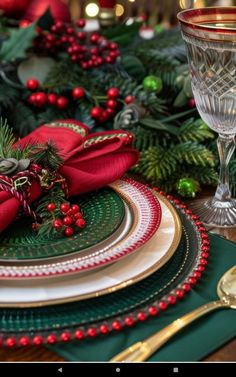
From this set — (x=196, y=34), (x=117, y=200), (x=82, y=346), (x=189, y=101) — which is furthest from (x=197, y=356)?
(x=189, y=101)

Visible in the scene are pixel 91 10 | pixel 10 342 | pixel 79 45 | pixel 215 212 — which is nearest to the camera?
pixel 10 342

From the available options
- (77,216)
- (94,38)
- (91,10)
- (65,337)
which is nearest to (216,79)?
(77,216)

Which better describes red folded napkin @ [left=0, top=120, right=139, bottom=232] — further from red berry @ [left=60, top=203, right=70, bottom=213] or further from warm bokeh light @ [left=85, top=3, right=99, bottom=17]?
warm bokeh light @ [left=85, top=3, right=99, bottom=17]

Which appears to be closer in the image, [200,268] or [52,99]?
[200,268]

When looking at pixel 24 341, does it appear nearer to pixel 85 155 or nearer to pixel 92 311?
pixel 92 311

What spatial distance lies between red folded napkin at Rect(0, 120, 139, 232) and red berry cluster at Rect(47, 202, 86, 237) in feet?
0.11

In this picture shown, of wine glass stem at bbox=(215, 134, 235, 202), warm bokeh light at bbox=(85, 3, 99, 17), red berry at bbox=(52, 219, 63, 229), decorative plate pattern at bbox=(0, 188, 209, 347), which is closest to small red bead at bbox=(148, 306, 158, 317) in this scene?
decorative plate pattern at bbox=(0, 188, 209, 347)

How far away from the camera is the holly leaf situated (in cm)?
87

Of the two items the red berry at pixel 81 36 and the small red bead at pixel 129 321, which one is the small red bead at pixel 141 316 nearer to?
the small red bead at pixel 129 321

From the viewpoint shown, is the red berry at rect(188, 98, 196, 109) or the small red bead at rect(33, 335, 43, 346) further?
the red berry at rect(188, 98, 196, 109)

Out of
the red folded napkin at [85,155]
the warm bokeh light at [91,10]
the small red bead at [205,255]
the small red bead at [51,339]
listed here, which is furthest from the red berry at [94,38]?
the small red bead at [51,339]

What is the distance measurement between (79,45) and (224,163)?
1.26 ft

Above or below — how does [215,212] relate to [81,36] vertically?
below

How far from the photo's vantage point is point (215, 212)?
611 mm
